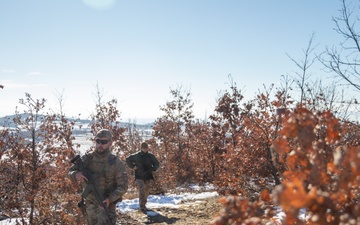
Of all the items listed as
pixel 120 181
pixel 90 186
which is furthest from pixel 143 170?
pixel 90 186

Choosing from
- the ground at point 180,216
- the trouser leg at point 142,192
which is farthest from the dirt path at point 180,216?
the trouser leg at point 142,192

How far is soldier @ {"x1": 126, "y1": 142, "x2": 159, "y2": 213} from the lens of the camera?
967cm

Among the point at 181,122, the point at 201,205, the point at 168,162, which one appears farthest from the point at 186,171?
the point at 201,205

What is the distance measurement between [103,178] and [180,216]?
4565 mm

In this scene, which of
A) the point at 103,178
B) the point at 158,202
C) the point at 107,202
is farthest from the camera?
the point at 158,202

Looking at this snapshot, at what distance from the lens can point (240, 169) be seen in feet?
25.0

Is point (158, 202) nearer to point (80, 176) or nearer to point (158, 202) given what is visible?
point (158, 202)

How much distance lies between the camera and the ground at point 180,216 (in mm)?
8383

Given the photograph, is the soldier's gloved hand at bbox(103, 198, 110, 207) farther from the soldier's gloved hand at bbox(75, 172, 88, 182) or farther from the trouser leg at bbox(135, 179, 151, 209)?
the trouser leg at bbox(135, 179, 151, 209)

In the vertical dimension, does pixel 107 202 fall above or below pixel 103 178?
below

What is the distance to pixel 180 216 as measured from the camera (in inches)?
353

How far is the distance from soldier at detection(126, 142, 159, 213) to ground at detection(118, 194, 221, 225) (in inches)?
19.9

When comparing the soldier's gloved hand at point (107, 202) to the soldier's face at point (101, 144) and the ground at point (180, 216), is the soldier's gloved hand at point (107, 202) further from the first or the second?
the ground at point (180, 216)

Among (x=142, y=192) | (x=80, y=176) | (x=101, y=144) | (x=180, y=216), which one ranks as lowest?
(x=180, y=216)
